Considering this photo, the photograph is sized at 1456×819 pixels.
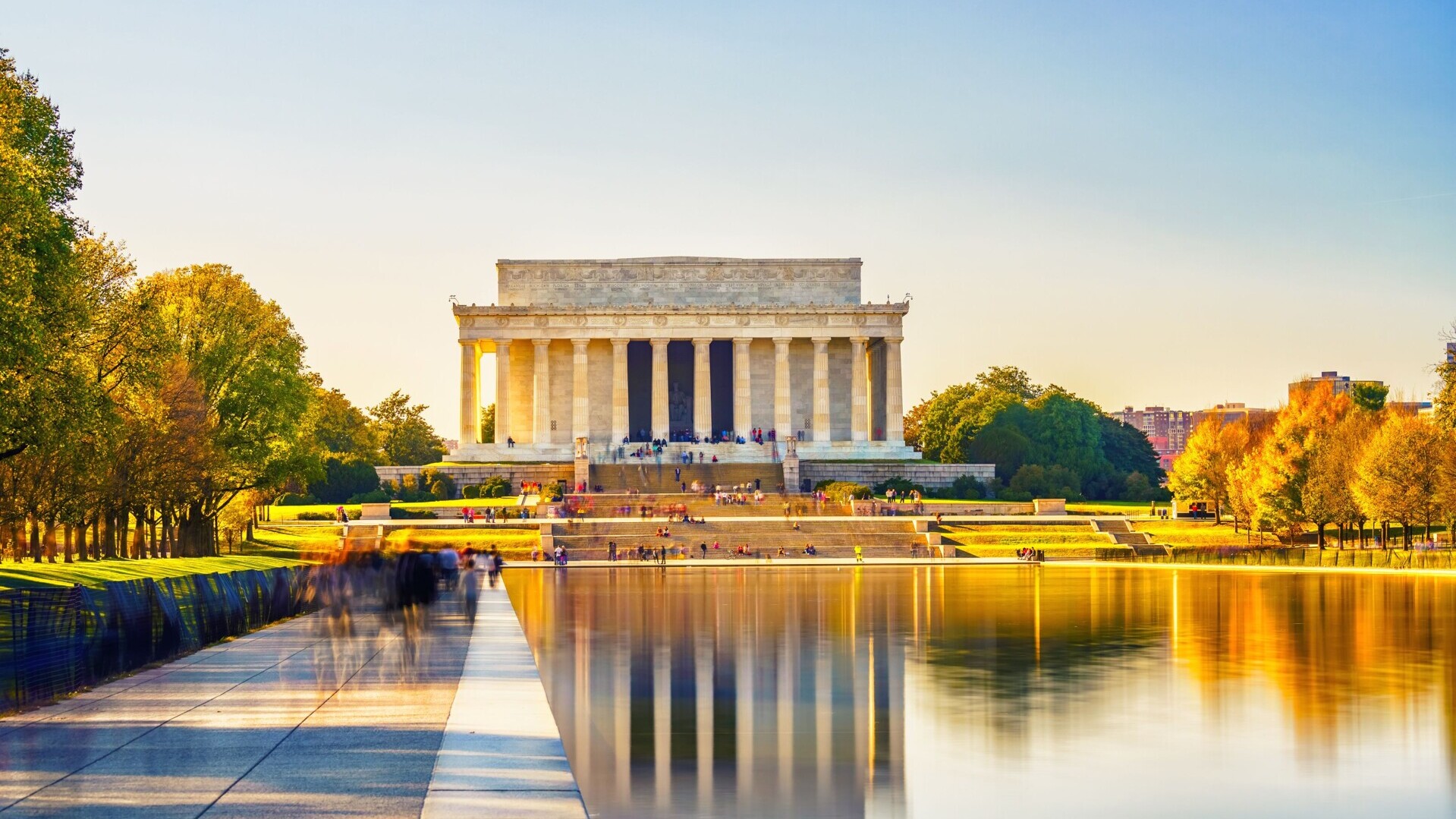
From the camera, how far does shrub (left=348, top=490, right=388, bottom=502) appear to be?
88188 mm

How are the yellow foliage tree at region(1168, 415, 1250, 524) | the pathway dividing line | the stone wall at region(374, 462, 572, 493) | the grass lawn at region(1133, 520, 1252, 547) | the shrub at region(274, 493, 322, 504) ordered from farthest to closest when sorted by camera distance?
1. the shrub at region(274, 493, 322, 504)
2. the stone wall at region(374, 462, 572, 493)
3. the yellow foliage tree at region(1168, 415, 1250, 524)
4. the grass lawn at region(1133, 520, 1252, 547)
5. the pathway dividing line

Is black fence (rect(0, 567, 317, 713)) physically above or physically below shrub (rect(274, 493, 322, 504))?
below

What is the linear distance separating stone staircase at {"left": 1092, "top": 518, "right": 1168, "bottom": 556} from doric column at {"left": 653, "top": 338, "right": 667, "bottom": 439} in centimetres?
3741

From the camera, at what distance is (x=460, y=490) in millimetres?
94938

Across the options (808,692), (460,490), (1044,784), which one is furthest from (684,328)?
(1044,784)

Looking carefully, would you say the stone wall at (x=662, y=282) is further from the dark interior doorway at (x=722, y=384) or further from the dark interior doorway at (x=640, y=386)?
the dark interior doorway at (x=722, y=384)

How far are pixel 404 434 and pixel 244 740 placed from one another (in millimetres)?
110218

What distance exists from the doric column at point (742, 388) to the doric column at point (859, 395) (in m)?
7.40

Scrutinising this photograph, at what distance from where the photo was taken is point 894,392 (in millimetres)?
107938

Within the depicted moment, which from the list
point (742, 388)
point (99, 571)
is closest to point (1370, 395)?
point (742, 388)

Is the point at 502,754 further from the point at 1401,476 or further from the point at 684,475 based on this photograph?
the point at 684,475

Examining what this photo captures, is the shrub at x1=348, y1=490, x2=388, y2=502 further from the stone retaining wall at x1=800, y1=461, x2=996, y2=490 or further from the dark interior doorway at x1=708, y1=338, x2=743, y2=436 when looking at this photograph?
the dark interior doorway at x1=708, y1=338, x2=743, y2=436

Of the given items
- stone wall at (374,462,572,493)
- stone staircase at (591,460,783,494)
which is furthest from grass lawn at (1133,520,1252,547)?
stone wall at (374,462,572,493)

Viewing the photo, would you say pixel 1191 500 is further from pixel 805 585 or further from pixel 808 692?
pixel 808 692
